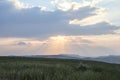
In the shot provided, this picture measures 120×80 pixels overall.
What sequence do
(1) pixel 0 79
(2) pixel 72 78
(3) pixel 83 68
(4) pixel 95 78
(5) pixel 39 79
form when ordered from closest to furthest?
1. (1) pixel 0 79
2. (5) pixel 39 79
3. (2) pixel 72 78
4. (4) pixel 95 78
5. (3) pixel 83 68

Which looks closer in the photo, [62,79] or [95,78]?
[62,79]

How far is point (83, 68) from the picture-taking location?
176ft

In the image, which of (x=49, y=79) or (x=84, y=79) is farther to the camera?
(x=84, y=79)

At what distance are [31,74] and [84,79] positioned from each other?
635cm

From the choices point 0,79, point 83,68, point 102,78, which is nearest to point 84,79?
point 102,78

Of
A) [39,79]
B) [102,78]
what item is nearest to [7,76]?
[39,79]

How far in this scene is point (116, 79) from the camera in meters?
42.0

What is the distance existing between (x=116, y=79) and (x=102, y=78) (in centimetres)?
248

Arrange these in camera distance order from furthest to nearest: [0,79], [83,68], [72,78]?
[83,68] → [72,78] → [0,79]

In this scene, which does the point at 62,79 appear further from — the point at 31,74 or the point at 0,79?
the point at 0,79

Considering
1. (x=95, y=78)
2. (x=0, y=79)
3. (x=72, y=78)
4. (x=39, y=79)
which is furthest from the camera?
(x=95, y=78)

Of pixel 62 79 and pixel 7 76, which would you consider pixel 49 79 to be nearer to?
pixel 62 79

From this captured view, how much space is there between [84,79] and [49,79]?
5.70 meters

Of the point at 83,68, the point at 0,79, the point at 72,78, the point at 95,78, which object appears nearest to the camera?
the point at 0,79
